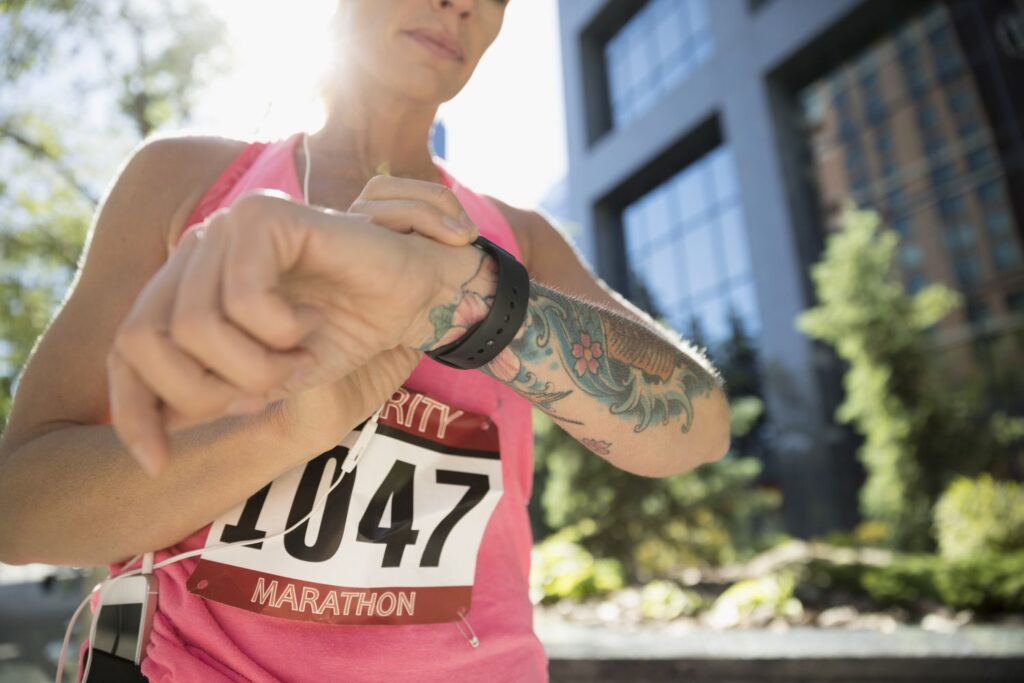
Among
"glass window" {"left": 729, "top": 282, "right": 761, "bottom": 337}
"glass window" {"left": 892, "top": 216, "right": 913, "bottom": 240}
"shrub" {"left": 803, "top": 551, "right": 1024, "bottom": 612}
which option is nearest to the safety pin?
"shrub" {"left": 803, "top": 551, "right": 1024, "bottom": 612}

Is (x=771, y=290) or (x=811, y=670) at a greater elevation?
(x=771, y=290)

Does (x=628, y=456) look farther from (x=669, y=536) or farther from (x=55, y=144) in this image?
(x=669, y=536)

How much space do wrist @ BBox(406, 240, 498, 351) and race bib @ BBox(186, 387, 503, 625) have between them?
0.32 meters

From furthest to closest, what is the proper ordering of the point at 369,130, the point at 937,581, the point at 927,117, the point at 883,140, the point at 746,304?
the point at 746,304 < the point at 883,140 < the point at 927,117 < the point at 937,581 < the point at 369,130

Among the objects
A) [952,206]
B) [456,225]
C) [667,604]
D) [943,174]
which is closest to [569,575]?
[667,604]

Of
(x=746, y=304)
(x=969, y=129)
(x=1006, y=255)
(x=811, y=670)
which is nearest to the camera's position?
(x=811, y=670)

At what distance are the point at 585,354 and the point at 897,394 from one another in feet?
39.8

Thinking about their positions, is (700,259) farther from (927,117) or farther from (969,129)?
(969,129)

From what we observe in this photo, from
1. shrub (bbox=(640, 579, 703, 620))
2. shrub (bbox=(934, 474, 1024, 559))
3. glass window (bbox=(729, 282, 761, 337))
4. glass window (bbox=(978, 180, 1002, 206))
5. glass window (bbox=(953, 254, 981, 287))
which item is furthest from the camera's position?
glass window (bbox=(729, 282, 761, 337))

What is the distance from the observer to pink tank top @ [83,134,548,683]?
3.39 feet

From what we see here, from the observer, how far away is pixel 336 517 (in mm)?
1079

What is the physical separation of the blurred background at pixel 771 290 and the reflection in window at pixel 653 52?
9 centimetres

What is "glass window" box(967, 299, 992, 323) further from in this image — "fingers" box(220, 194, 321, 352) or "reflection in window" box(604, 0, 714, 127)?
"fingers" box(220, 194, 321, 352)

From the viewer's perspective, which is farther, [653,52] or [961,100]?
[653,52]
